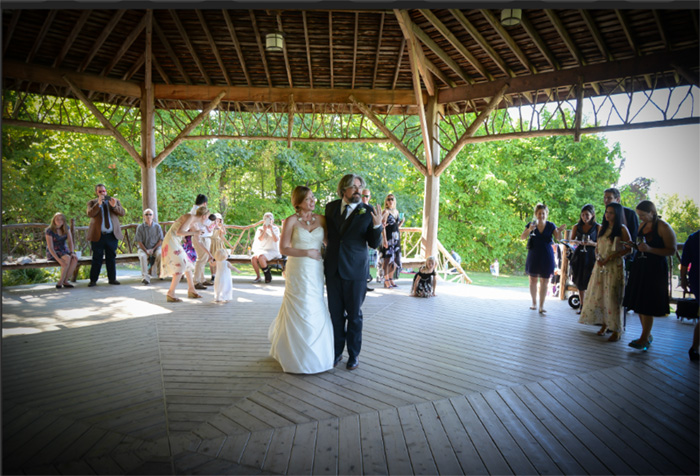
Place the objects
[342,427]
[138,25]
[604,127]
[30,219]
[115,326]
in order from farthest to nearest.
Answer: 1. [30,219]
2. [138,25]
3. [604,127]
4. [115,326]
5. [342,427]

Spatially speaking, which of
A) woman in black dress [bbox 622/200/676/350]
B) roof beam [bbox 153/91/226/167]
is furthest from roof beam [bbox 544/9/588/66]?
roof beam [bbox 153/91/226/167]

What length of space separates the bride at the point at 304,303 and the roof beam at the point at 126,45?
6.22 metres

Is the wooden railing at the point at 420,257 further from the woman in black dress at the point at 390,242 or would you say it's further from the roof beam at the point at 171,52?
the roof beam at the point at 171,52

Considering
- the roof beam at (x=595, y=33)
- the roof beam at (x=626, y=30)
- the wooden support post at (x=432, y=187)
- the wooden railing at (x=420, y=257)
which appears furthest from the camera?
the wooden railing at (x=420, y=257)

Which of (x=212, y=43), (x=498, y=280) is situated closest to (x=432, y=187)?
(x=212, y=43)

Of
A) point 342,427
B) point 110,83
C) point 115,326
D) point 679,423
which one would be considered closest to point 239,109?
point 110,83

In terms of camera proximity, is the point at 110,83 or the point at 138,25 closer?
the point at 138,25

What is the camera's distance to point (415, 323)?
5.95 meters

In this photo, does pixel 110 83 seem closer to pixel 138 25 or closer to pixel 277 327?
pixel 138 25

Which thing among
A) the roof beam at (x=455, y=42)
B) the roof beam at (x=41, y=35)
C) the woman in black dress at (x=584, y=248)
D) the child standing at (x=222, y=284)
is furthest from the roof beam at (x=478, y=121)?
the roof beam at (x=41, y=35)

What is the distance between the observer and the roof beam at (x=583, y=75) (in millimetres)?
6492

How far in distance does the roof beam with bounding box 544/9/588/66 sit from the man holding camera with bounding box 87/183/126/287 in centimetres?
807

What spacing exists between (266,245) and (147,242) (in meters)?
2.43

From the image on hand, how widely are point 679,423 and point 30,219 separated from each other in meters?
Result: 17.6
